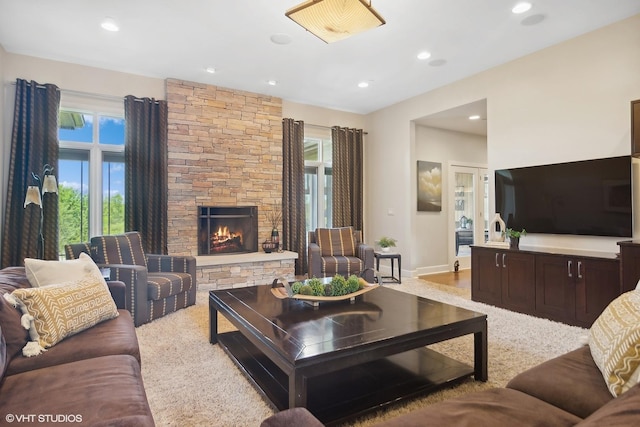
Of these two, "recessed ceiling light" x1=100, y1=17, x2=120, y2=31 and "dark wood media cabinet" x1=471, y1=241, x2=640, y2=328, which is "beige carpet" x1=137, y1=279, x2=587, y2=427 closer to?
"dark wood media cabinet" x1=471, y1=241, x2=640, y2=328

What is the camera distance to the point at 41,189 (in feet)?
14.0

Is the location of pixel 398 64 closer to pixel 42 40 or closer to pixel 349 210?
pixel 349 210

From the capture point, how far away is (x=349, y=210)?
21.7ft

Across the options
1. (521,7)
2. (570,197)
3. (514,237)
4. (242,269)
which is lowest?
(242,269)

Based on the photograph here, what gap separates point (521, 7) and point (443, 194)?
370 centimetres

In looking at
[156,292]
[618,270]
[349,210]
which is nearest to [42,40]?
[156,292]

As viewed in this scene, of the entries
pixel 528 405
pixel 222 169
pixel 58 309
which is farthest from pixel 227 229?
pixel 528 405

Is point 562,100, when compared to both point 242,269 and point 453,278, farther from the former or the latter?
point 242,269

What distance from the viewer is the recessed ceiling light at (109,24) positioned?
349 cm

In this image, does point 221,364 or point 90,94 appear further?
point 90,94

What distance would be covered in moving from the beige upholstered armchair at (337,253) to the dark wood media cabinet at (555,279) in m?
1.50

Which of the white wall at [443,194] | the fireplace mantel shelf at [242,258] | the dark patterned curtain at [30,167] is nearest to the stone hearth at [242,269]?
the fireplace mantel shelf at [242,258]

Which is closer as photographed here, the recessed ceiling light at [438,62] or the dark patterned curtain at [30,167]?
the dark patterned curtain at [30,167]

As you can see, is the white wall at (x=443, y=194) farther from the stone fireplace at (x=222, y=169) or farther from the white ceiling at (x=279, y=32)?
the stone fireplace at (x=222, y=169)
